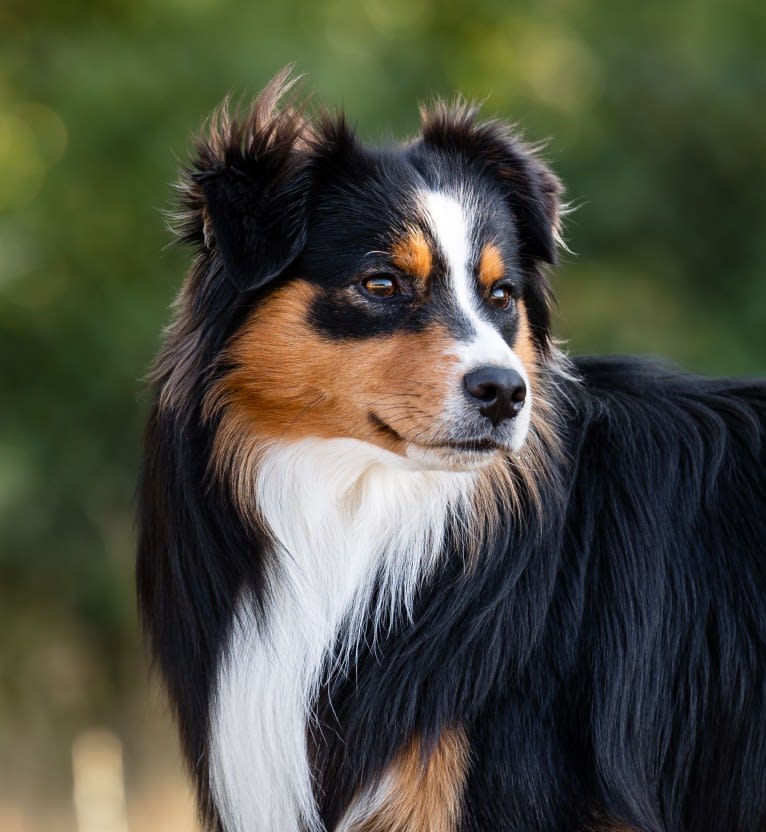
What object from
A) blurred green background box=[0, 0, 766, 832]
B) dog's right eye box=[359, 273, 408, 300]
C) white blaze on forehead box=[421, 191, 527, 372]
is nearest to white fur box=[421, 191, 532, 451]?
white blaze on forehead box=[421, 191, 527, 372]

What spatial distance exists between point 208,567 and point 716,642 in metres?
1.62

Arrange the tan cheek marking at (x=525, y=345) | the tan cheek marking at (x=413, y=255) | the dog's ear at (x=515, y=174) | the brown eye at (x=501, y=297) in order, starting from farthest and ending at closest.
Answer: the dog's ear at (x=515, y=174)
the tan cheek marking at (x=525, y=345)
the brown eye at (x=501, y=297)
the tan cheek marking at (x=413, y=255)

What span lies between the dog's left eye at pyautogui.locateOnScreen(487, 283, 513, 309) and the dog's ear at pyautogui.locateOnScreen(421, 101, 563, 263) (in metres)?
0.26

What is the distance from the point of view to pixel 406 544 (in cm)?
417

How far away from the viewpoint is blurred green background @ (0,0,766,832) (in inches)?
388

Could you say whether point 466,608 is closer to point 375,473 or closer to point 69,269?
point 375,473

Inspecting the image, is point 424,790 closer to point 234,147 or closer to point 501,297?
point 501,297

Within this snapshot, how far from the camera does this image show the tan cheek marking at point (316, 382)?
12.9ft

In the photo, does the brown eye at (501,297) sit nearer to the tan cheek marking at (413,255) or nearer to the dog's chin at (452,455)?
the tan cheek marking at (413,255)

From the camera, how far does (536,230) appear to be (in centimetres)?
447

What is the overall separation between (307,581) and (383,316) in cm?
86

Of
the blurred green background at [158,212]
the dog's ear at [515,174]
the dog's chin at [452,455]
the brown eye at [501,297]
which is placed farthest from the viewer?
the blurred green background at [158,212]

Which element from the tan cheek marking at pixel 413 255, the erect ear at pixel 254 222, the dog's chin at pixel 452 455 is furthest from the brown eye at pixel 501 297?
the erect ear at pixel 254 222

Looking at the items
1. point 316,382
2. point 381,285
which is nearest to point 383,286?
point 381,285
